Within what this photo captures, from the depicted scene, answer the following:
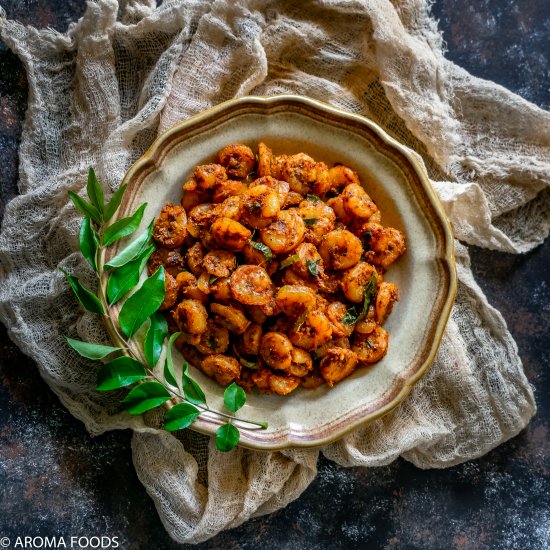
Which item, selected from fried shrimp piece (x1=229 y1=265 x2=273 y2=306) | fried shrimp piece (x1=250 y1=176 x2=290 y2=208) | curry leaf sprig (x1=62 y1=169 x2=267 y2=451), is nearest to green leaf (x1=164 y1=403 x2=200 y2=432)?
curry leaf sprig (x1=62 y1=169 x2=267 y2=451)

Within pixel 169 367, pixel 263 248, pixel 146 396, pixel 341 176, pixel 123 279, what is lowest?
pixel 146 396

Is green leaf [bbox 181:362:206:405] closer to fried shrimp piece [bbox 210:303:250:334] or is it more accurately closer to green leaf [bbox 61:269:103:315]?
fried shrimp piece [bbox 210:303:250:334]

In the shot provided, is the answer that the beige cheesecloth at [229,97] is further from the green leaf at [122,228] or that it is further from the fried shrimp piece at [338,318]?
the fried shrimp piece at [338,318]

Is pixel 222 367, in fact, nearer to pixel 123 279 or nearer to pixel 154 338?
pixel 154 338

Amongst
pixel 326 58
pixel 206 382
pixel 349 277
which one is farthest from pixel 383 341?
pixel 326 58

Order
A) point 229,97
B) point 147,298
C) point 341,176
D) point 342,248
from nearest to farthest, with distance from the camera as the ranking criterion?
1. point 147,298
2. point 342,248
3. point 341,176
4. point 229,97

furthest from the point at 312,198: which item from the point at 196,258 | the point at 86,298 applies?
the point at 86,298
